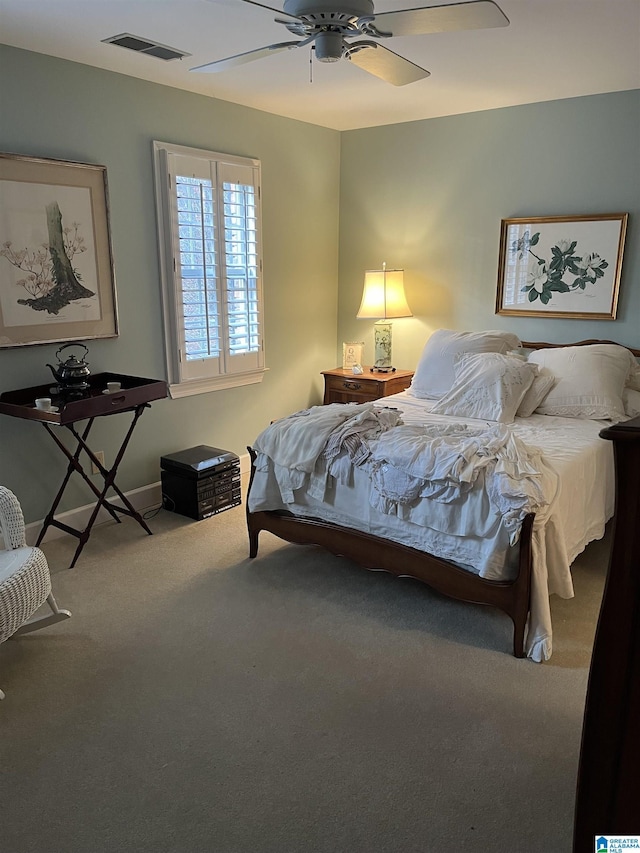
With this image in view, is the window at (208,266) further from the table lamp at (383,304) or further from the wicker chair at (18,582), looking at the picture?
the wicker chair at (18,582)

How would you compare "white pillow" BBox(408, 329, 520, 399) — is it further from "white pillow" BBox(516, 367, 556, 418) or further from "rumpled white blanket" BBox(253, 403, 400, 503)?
"rumpled white blanket" BBox(253, 403, 400, 503)

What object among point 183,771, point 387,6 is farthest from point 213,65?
point 183,771

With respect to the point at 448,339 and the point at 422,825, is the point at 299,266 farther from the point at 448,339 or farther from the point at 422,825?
the point at 422,825

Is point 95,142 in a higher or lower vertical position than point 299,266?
higher

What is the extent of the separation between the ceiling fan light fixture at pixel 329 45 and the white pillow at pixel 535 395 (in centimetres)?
227

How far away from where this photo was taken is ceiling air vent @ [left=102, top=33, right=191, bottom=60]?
3057 mm

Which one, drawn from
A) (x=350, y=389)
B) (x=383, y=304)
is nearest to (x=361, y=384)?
(x=350, y=389)

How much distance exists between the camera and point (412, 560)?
115 inches

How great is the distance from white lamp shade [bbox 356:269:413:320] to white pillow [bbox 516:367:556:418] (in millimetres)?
1427

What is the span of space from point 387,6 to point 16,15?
1600 millimetres

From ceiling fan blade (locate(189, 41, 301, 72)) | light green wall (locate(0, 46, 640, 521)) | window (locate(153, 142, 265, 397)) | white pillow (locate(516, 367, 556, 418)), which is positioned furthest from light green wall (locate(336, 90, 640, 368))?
ceiling fan blade (locate(189, 41, 301, 72))

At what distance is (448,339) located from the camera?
448 centimetres

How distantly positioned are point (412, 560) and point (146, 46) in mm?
2802

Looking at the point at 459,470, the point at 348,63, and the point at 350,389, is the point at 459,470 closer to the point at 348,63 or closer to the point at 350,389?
the point at 348,63
